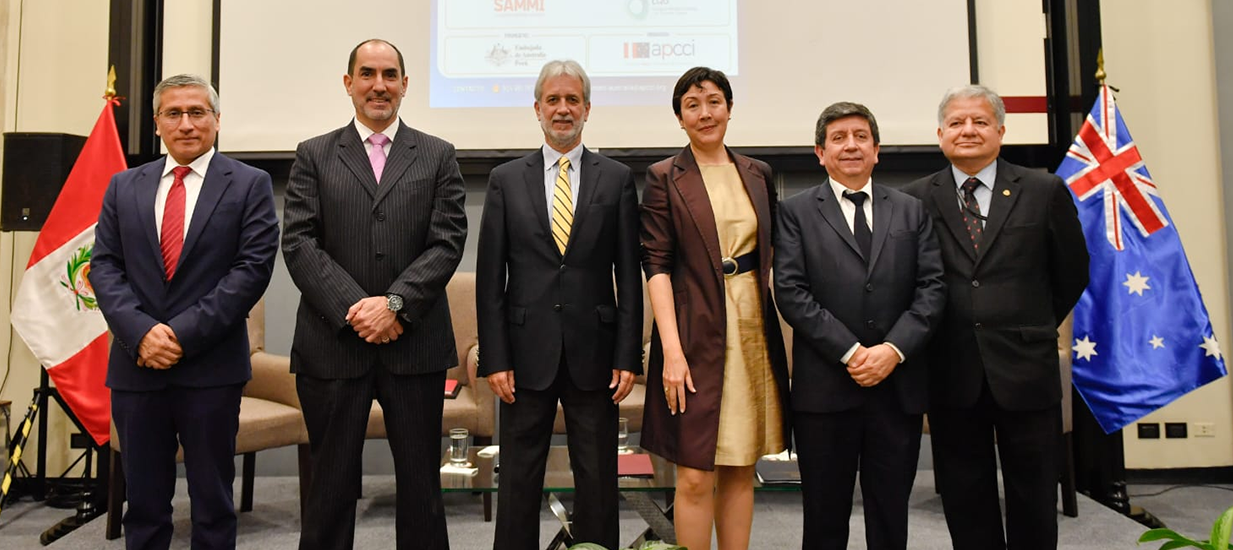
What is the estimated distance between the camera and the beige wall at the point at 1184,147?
3787mm

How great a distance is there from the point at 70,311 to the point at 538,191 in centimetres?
240

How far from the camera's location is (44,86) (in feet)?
12.4

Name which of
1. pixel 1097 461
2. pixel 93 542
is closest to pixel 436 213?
pixel 93 542

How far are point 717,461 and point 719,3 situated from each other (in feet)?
8.52

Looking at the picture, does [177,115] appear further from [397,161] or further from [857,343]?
[857,343]

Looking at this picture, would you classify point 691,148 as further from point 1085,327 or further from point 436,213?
point 1085,327

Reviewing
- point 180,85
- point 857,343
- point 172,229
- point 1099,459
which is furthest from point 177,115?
point 1099,459

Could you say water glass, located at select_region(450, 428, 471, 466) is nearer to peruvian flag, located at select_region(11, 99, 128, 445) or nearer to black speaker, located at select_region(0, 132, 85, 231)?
peruvian flag, located at select_region(11, 99, 128, 445)

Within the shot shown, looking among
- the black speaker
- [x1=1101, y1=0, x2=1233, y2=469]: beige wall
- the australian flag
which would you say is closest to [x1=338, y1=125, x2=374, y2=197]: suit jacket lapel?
the black speaker

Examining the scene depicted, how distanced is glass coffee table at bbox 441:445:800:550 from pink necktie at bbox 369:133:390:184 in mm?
927

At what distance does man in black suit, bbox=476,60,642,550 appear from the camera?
6.53ft

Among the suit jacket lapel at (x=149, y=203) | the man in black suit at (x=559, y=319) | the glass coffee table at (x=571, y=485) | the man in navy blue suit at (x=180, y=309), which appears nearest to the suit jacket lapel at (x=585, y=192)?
the man in black suit at (x=559, y=319)

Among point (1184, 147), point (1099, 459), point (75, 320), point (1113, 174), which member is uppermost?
point (1184, 147)

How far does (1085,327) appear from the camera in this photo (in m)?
3.32
